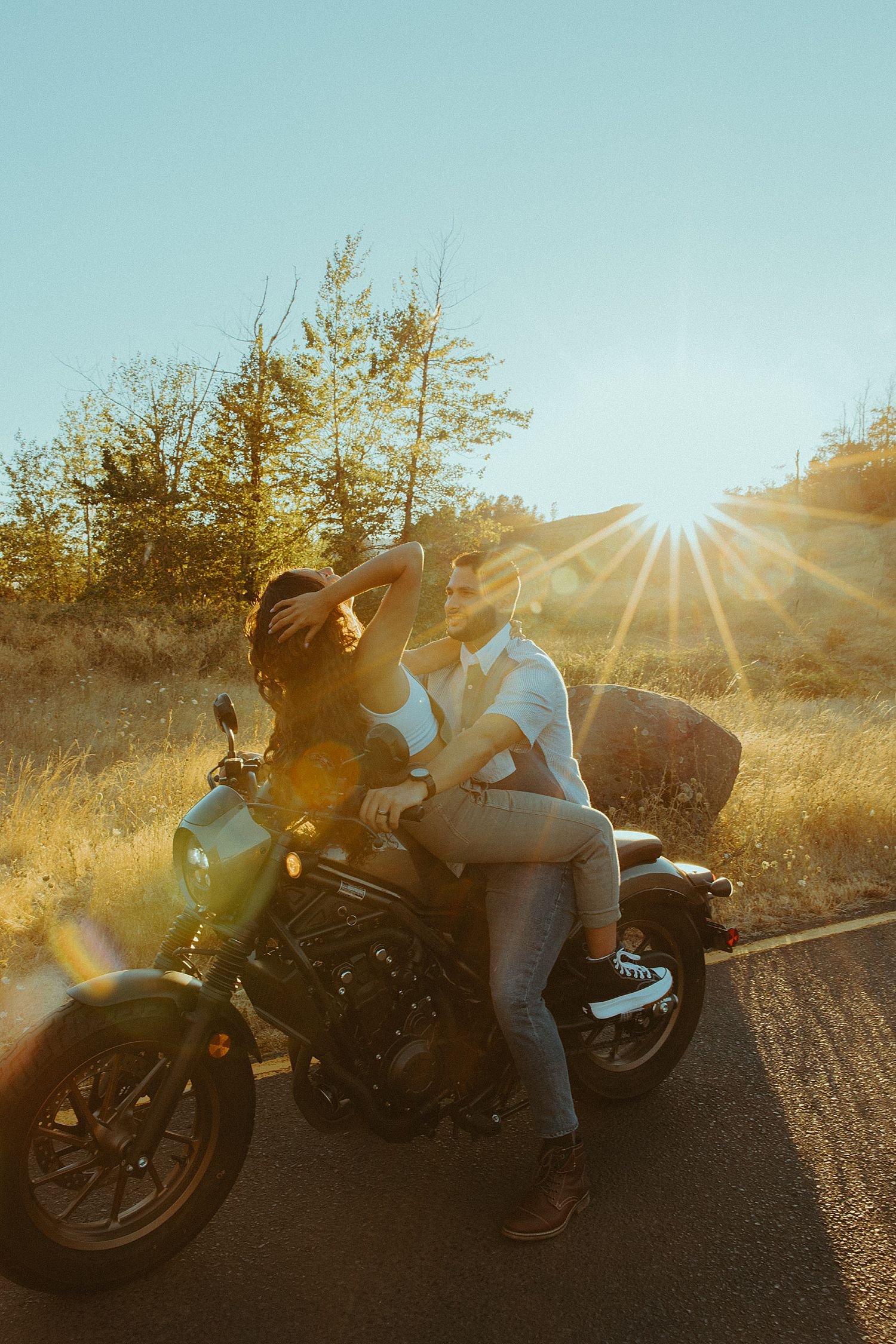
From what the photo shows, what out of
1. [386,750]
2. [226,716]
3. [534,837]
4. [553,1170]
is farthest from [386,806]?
[553,1170]

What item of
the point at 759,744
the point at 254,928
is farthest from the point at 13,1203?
the point at 759,744

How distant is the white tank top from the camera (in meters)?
2.67

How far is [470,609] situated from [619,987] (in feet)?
4.67

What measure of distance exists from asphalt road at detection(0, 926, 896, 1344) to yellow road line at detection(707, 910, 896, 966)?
1141mm

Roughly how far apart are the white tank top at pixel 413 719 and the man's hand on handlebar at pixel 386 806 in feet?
1.02

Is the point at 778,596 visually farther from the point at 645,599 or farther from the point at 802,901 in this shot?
the point at 802,901

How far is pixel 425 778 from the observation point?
2.45 meters

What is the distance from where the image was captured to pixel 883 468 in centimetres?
5356

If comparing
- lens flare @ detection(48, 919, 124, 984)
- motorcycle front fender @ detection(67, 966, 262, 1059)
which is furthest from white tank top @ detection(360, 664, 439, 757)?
lens flare @ detection(48, 919, 124, 984)

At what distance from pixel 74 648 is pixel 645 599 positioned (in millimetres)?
33353

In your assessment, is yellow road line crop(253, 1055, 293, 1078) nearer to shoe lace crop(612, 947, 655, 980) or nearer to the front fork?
the front fork

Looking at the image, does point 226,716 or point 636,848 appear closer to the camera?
point 226,716

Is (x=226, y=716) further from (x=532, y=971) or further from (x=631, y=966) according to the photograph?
(x=631, y=966)

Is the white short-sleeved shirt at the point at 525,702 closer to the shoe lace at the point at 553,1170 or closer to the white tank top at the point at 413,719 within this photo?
the white tank top at the point at 413,719
